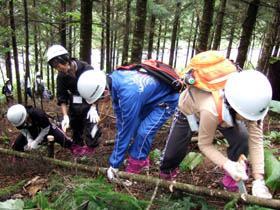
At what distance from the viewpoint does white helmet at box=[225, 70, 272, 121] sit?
5.96 ft

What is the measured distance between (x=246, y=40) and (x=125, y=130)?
6.11 m

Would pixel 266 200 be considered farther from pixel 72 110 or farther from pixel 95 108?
pixel 72 110

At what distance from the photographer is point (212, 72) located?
88.3 inches

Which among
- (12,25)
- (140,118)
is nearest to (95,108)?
(140,118)

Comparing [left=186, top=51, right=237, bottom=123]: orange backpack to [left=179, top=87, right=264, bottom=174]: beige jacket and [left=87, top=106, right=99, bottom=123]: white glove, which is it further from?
[left=87, top=106, right=99, bottom=123]: white glove

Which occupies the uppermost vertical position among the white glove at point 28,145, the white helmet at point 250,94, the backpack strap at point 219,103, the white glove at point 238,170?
the white helmet at point 250,94

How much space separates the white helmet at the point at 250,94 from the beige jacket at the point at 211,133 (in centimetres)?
23

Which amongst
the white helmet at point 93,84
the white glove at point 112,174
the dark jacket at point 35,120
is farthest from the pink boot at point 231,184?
the dark jacket at point 35,120

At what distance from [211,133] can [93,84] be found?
1.66 m

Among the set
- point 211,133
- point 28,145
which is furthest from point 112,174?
point 28,145

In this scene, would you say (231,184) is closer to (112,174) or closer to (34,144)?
(112,174)

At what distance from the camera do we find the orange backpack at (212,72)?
2.18 meters

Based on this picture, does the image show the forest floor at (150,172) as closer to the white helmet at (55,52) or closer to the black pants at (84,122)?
the black pants at (84,122)

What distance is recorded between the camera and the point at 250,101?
1.84 meters
